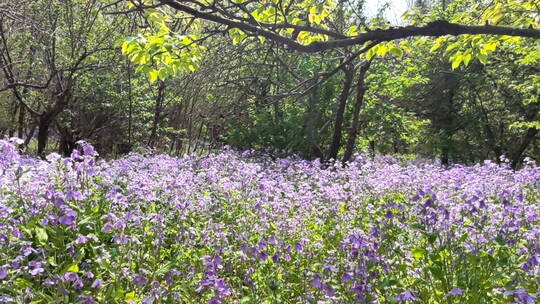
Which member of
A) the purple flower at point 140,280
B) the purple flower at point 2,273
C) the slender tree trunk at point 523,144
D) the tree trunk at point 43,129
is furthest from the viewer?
the slender tree trunk at point 523,144

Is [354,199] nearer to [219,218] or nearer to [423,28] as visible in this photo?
[219,218]

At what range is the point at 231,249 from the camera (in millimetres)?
3771

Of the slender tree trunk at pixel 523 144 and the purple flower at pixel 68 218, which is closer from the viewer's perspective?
the purple flower at pixel 68 218

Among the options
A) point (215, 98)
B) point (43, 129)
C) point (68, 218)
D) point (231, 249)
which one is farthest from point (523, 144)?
point (68, 218)

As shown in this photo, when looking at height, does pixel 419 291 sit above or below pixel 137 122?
below

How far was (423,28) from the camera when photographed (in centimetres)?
271

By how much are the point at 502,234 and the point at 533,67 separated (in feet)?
42.6

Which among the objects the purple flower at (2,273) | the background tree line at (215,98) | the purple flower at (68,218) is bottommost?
the purple flower at (2,273)

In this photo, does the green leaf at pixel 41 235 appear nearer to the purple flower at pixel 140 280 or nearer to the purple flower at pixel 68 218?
the purple flower at pixel 68 218

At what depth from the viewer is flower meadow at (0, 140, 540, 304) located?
112 inches

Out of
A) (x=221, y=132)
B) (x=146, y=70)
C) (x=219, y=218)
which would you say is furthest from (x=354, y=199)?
(x=221, y=132)

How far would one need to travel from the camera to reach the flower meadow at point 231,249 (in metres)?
2.83

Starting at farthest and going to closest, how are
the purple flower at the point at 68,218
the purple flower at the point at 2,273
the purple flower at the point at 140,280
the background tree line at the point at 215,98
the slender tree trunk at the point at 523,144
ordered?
the slender tree trunk at the point at 523,144, the background tree line at the point at 215,98, the purple flower at the point at 140,280, the purple flower at the point at 68,218, the purple flower at the point at 2,273

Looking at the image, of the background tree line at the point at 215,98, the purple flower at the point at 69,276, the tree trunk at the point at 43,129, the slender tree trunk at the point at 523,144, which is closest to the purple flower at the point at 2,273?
the purple flower at the point at 69,276
